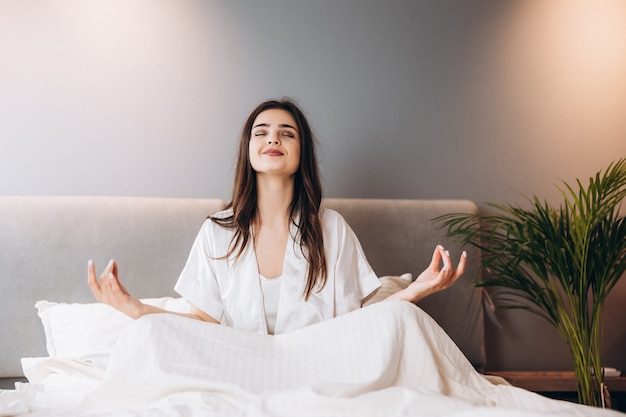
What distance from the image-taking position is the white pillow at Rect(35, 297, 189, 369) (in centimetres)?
212

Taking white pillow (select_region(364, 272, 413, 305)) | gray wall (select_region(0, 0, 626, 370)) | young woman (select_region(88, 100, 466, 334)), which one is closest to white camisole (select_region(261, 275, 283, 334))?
young woman (select_region(88, 100, 466, 334))

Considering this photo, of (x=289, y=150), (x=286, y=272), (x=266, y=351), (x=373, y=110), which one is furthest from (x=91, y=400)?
(x=373, y=110)

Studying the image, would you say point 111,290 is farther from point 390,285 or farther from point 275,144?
point 390,285

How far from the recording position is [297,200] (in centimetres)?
236

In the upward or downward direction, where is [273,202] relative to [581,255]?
upward

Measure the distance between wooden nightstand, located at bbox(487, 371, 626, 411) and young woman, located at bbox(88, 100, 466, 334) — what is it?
0.82 m

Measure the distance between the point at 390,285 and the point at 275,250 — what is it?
48 cm

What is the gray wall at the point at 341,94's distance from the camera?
104 inches

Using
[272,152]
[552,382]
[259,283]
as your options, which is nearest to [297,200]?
[272,152]

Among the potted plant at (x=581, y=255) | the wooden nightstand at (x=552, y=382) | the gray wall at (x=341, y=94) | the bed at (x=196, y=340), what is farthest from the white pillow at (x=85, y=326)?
the wooden nightstand at (x=552, y=382)

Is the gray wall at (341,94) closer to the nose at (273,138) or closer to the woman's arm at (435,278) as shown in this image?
the nose at (273,138)

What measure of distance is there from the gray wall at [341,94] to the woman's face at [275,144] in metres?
0.46

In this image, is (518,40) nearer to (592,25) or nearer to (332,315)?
(592,25)

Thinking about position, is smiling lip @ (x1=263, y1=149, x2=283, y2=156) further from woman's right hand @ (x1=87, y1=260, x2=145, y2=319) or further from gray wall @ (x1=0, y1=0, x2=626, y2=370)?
woman's right hand @ (x1=87, y1=260, x2=145, y2=319)
